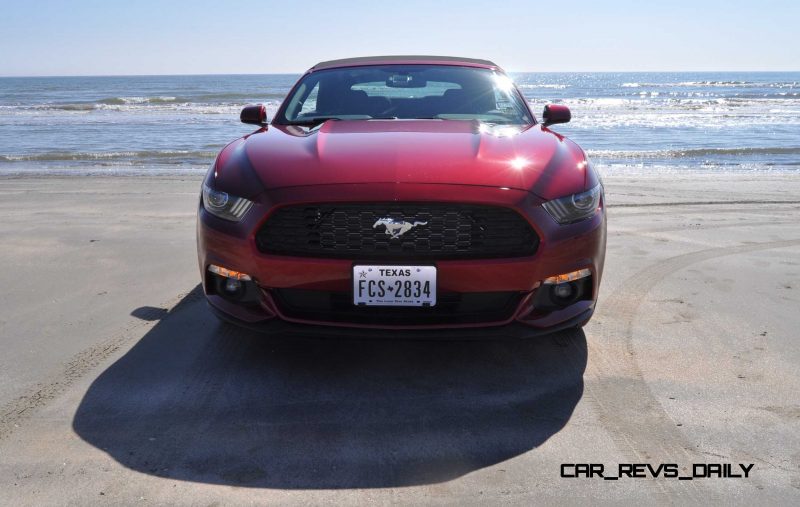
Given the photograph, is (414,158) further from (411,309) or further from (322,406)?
(322,406)

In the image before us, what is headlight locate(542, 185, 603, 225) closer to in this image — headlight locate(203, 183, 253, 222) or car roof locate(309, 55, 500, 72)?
headlight locate(203, 183, 253, 222)

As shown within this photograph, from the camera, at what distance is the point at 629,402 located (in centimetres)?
276

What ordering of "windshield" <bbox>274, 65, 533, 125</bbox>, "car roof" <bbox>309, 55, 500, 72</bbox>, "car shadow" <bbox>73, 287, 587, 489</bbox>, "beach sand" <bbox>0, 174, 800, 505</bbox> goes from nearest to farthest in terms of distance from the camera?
"beach sand" <bbox>0, 174, 800, 505</bbox>
"car shadow" <bbox>73, 287, 587, 489</bbox>
"windshield" <bbox>274, 65, 533, 125</bbox>
"car roof" <bbox>309, 55, 500, 72</bbox>

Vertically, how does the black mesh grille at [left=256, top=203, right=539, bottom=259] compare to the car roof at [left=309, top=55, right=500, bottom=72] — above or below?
below

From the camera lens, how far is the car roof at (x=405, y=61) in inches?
182

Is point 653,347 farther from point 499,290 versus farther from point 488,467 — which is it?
point 488,467

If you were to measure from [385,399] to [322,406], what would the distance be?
0.24 metres

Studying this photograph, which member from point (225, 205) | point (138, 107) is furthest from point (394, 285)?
point (138, 107)

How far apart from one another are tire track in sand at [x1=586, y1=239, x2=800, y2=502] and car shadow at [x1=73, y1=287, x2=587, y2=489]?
10 centimetres

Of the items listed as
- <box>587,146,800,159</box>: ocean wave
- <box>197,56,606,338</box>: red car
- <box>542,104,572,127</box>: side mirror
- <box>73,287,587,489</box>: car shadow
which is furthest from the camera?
<box>587,146,800,159</box>: ocean wave

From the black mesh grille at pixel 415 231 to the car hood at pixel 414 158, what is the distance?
0.12 meters

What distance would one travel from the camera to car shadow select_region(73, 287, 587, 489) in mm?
2301

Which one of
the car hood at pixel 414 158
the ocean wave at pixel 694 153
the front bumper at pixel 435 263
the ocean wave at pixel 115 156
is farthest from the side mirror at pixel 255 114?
the ocean wave at pixel 694 153

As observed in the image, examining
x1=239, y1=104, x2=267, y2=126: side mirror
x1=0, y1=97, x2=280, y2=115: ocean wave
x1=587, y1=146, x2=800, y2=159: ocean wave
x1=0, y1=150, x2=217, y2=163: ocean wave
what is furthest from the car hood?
x1=0, y1=97, x2=280, y2=115: ocean wave
